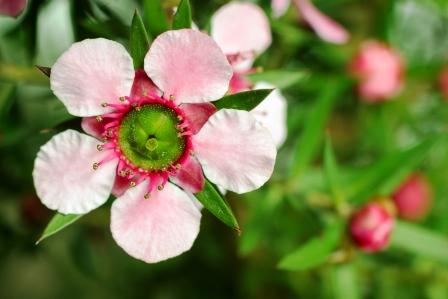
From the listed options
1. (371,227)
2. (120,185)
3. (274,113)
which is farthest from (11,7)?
(371,227)

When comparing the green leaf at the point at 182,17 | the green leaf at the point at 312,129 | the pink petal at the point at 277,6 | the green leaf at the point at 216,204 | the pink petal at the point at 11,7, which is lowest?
the green leaf at the point at 312,129

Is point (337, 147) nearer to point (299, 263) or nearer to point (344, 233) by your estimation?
point (344, 233)

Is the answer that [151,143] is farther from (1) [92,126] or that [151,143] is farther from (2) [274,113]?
(2) [274,113]

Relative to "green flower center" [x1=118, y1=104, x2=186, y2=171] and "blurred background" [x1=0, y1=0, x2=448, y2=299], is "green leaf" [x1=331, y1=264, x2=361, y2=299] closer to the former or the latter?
"blurred background" [x1=0, y1=0, x2=448, y2=299]

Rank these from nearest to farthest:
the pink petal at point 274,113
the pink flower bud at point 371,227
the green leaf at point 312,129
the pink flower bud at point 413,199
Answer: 1. the pink petal at point 274,113
2. the pink flower bud at point 371,227
3. the green leaf at point 312,129
4. the pink flower bud at point 413,199

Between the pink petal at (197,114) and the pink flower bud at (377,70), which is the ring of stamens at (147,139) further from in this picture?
the pink flower bud at (377,70)

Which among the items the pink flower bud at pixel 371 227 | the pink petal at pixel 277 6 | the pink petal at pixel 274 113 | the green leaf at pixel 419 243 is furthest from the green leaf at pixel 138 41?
the green leaf at pixel 419 243
